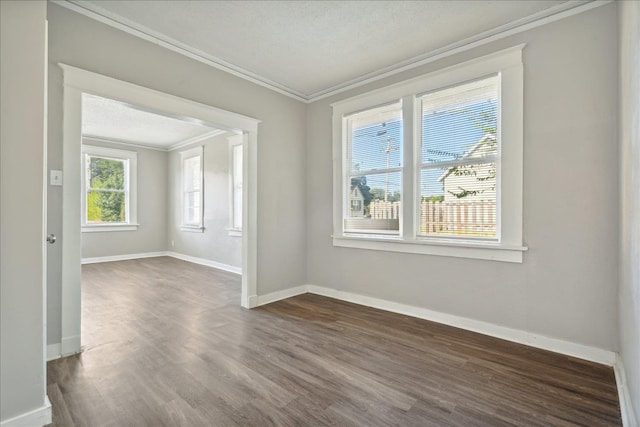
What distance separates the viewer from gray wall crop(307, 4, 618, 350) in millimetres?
2229

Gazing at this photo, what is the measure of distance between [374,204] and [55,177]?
9.91 feet

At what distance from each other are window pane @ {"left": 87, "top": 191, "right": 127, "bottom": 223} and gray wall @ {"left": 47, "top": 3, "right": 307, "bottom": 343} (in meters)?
5.14

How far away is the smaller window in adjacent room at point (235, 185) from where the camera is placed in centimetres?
580

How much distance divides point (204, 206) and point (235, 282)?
2.39 metres

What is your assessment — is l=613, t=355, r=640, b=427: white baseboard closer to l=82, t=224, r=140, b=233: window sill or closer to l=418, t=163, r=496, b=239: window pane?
l=418, t=163, r=496, b=239: window pane

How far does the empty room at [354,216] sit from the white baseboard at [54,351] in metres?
0.03

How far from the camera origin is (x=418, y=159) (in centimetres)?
326

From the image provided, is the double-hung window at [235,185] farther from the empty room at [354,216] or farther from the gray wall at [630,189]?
the gray wall at [630,189]

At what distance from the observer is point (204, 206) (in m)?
6.54

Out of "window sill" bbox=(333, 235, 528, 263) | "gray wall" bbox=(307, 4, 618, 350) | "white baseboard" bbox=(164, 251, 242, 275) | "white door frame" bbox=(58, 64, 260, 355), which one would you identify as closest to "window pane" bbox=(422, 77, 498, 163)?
"gray wall" bbox=(307, 4, 618, 350)

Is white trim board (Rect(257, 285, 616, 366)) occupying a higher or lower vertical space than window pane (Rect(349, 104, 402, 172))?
lower

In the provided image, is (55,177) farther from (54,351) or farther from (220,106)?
(220,106)

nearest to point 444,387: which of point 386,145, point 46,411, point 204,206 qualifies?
point 46,411

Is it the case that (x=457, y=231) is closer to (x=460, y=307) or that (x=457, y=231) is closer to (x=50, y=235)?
(x=460, y=307)
